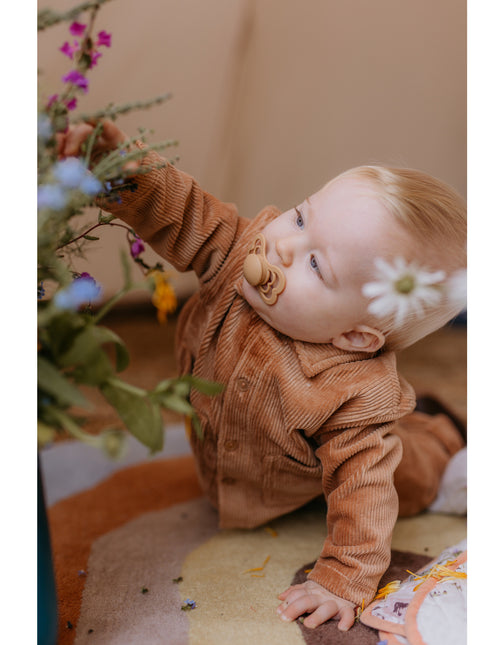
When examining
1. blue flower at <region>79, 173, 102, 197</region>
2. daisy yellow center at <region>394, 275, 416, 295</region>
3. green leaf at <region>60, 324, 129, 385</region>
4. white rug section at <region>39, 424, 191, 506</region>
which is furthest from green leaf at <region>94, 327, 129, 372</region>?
white rug section at <region>39, 424, 191, 506</region>

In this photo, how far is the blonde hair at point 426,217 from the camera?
69cm

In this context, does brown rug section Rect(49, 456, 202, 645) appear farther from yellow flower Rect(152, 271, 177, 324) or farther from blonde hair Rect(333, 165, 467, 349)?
blonde hair Rect(333, 165, 467, 349)

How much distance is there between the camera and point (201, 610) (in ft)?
2.23

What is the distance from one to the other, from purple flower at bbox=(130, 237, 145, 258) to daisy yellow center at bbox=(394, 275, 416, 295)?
0.30 m

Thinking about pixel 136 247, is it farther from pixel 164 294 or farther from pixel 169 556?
pixel 169 556

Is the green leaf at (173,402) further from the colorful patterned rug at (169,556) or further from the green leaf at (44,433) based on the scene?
the colorful patterned rug at (169,556)

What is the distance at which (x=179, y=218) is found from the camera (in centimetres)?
79

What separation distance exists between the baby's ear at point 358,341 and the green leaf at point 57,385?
373 millimetres

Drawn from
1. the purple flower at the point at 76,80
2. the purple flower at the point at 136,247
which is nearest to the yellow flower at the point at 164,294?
the purple flower at the point at 136,247

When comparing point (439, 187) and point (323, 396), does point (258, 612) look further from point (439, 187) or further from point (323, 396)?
point (439, 187)

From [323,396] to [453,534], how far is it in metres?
0.34

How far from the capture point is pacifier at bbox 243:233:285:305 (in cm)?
73
